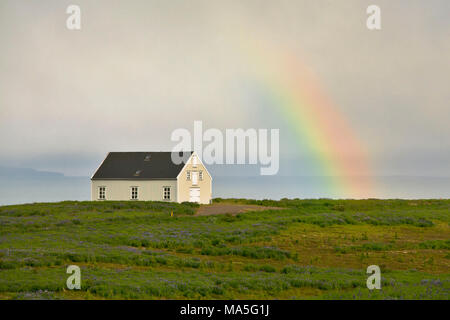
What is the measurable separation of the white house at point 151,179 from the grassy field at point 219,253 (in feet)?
29.6

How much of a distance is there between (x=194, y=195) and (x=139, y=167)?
27.7ft

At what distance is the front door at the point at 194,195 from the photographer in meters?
63.6

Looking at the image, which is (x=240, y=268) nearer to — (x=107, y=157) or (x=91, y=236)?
(x=91, y=236)

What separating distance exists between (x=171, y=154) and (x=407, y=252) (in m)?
41.2

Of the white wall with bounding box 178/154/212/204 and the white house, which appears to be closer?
the white house

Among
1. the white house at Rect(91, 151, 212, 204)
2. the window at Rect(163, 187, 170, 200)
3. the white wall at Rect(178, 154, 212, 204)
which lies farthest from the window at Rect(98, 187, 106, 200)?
the white wall at Rect(178, 154, 212, 204)

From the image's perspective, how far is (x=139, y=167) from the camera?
207 feet

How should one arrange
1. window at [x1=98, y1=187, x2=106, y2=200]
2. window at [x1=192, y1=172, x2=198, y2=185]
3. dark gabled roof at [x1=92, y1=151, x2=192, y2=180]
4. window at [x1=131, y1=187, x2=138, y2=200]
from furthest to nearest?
window at [x1=192, y1=172, x2=198, y2=185], window at [x1=98, y1=187, x2=106, y2=200], window at [x1=131, y1=187, x2=138, y2=200], dark gabled roof at [x1=92, y1=151, x2=192, y2=180]

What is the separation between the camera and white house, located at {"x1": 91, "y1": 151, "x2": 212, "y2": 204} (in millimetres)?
61000

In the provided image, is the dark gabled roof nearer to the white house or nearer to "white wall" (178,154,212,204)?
the white house

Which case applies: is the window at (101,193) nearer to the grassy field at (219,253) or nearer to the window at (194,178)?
the grassy field at (219,253)

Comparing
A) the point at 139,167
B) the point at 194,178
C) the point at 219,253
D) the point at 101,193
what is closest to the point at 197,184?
the point at 194,178

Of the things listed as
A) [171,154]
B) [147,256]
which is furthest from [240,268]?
[171,154]
